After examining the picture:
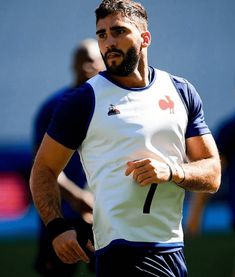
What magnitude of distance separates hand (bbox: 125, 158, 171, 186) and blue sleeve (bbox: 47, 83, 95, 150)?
9.7 inches

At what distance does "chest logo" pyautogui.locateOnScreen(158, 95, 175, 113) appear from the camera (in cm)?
378

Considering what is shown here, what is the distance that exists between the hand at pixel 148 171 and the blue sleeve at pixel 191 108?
1.06 feet

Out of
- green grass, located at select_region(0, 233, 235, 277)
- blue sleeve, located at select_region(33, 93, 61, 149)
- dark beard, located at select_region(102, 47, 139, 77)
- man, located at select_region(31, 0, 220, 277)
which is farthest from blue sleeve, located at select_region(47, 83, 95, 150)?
green grass, located at select_region(0, 233, 235, 277)

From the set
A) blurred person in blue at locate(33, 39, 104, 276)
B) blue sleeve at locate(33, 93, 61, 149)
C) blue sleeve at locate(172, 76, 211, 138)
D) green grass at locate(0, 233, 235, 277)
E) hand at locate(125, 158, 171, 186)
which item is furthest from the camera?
green grass at locate(0, 233, 235, 277)

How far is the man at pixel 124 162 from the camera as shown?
3.65 metres

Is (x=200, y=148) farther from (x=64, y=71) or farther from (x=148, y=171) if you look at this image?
(x=64, y=71)

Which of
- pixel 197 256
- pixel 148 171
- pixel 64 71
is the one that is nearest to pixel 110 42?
pixel 148 171

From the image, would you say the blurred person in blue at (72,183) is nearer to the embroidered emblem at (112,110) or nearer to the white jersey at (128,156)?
the white jersey at (128,156)

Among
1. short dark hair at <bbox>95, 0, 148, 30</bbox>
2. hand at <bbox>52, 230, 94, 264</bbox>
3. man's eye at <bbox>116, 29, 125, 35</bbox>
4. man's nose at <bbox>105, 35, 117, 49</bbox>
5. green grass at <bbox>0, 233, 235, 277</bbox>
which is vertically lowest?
green grass at <bbox>0, 233, 235, 277</bbox>

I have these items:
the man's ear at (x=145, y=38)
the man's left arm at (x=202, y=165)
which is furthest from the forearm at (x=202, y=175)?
the man's ear at (x=145, y=38)

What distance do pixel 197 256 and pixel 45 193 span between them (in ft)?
14.2

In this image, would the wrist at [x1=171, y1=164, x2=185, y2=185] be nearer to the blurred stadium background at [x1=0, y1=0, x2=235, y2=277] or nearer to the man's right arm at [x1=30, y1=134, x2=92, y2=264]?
the man's right arm at [x1=30, y1=134, x2=92, y2=264]

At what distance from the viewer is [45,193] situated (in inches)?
147

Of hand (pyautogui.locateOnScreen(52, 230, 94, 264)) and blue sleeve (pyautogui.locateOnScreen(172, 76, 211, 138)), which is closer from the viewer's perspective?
hand (pyautogui.locateOnScreen(52, 230, 94, 264))
